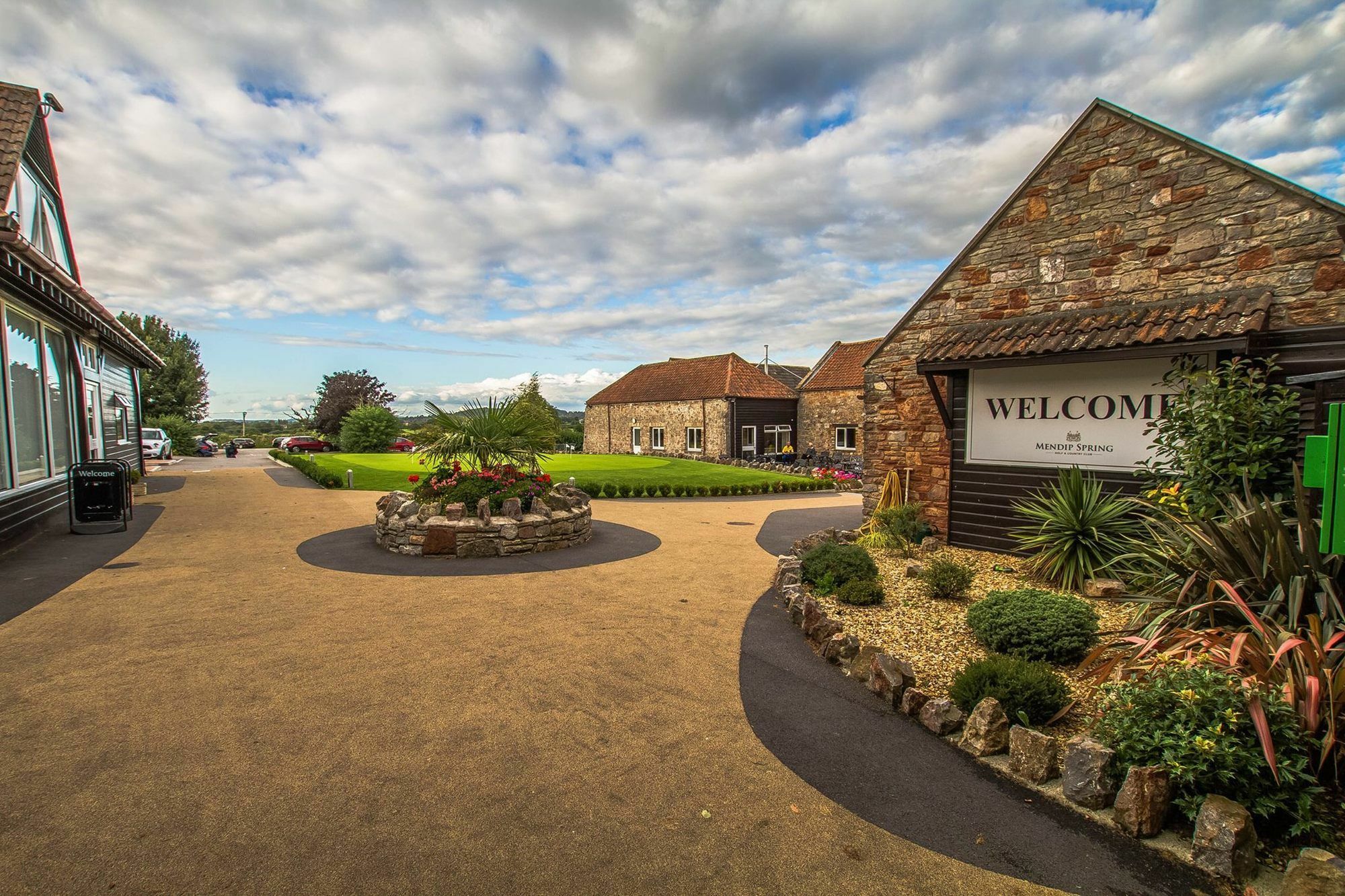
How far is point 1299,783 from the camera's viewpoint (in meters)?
3.11

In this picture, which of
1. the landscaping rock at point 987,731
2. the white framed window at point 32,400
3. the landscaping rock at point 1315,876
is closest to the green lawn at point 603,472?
the white framed window at point 32,400

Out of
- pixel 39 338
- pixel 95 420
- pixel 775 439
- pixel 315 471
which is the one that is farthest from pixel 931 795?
pixel 775 439

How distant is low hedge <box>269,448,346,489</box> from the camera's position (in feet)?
64.1

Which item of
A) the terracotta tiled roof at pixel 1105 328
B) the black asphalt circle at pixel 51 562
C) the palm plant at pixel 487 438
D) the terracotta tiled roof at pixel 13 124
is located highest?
the terracotta tiled roof at pixel 13 124

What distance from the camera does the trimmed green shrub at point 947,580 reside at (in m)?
6.74

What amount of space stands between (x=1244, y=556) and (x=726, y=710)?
405 centimetres

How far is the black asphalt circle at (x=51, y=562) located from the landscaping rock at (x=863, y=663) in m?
8.06

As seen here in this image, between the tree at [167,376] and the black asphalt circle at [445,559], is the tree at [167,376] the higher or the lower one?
the higher one

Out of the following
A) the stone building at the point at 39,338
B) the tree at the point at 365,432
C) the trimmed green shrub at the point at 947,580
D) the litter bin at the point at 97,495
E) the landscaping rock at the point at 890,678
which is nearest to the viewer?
the landscaping rock at the point at 890,678

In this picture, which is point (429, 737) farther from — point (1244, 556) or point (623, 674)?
point (1244, 556)

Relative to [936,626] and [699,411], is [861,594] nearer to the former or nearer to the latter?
[936,626]

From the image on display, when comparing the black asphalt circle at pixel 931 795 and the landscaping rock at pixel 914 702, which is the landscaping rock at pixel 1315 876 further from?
the landscaping rock at pixel 914 702

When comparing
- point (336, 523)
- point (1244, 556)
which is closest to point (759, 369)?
point (336, 523)

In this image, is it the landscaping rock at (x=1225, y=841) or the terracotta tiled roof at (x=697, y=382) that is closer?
the landscaping rock at (x=1225, y=841)
